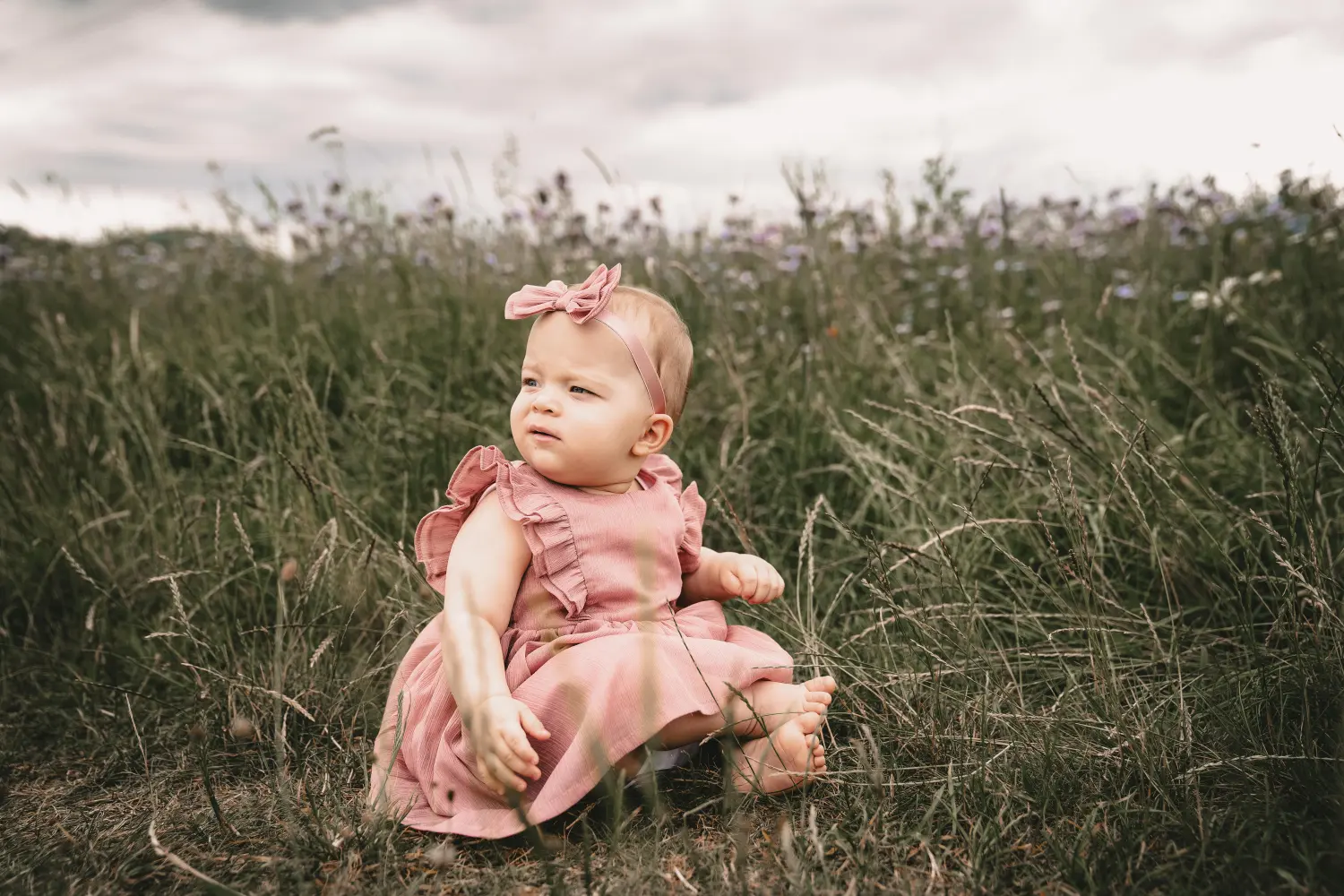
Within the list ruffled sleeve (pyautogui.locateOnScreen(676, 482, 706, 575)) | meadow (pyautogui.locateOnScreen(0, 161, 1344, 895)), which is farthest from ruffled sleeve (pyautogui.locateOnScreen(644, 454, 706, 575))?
meadow (pyautogui.locateOnScreen(0, 161, 1344, 895))

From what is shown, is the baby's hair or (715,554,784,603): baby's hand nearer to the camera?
the baby's hair

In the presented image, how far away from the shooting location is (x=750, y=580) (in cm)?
200

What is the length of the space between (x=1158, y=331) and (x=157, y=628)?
3294 millimetres

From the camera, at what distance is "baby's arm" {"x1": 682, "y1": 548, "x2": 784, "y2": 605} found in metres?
2.00

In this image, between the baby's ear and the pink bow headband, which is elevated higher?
the pink bow headband

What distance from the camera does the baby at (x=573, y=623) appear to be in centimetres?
166

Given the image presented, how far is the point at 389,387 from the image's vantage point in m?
3.35

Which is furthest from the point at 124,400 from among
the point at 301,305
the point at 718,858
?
the point at 718,858

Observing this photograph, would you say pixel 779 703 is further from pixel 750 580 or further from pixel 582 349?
pixel 582 349

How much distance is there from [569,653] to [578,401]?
0.44 m

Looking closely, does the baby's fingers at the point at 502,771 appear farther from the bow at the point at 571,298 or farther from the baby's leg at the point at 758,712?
the bow at the point at 571,298

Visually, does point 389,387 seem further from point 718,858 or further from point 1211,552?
point 1211,552

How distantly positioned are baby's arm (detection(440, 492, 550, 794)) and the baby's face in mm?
146

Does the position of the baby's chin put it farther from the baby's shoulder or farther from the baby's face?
the baby's shoulder
